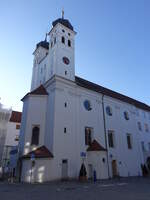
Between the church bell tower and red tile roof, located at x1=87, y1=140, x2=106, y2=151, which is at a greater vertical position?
the church bell tower

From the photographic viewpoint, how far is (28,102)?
22.1 metres

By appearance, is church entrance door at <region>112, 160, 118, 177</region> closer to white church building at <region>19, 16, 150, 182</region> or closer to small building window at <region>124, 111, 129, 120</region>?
white church building at <region>19, 16, 150, 182</region>

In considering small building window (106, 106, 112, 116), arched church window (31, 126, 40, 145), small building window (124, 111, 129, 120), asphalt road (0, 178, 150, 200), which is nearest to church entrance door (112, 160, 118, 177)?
small building window (106, 106, 112, 116)

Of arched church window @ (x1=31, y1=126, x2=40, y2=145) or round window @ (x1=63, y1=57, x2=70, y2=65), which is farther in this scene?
round window @ (x1=63, y1=57, x2=70, y2=65)

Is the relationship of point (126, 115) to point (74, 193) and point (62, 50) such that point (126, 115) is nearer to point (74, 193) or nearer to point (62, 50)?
point (62, 50)

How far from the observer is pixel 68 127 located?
21344 mm

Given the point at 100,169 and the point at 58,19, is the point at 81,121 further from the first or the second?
the point at 58,19

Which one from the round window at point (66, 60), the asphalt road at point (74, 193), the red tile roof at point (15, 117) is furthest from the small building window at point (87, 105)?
the red tile roof at point (15, 117)

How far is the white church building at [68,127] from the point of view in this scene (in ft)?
63.1

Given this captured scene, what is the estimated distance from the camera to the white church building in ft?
63.1

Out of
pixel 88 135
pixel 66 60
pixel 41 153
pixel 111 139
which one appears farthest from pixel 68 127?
pixel 66 60

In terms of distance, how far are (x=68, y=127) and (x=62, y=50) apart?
40.4 ft

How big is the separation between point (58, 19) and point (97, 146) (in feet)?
71.4

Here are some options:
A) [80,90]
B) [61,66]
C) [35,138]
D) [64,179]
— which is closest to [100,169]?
[64,179]
